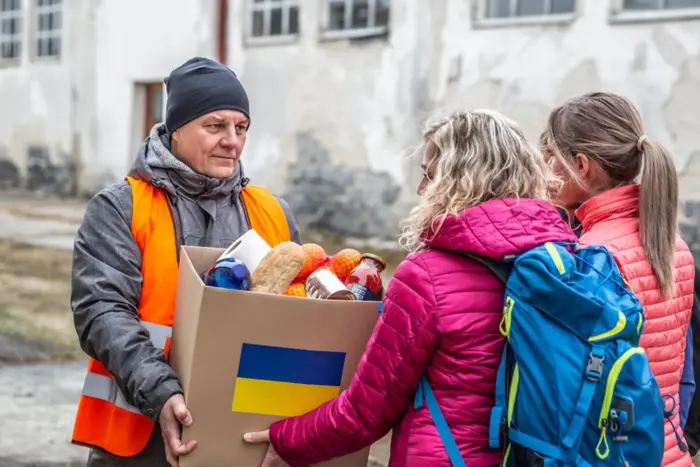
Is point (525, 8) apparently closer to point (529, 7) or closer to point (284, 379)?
point (529, 7)

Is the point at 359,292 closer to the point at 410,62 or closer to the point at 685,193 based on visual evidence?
the point at 685,193

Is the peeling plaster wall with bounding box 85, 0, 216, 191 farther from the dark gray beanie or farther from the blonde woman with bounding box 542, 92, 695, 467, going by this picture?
the blonde woman with bounding box 542, 92, 695, 467

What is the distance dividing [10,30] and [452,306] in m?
16.1

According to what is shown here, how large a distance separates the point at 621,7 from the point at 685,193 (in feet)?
6.08

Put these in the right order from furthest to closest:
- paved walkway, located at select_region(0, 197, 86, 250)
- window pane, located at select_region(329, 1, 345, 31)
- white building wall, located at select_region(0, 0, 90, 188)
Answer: white building wall, located at select_region(0, 0, 90, 188), window pane, located at select_region(329, 1, 345, 31), paved walkway, located at select_region(0, 197, 86, 250)

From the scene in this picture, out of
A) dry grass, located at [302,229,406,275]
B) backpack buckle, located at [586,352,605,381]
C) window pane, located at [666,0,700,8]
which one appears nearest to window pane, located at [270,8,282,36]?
dry grass, located at [302,229,406,275]

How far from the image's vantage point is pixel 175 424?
2145 millimetres

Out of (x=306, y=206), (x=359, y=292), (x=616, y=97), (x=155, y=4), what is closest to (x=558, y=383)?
(x=359, y=292)

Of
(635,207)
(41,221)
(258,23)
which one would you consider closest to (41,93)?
(41,221)

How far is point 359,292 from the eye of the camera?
224cm

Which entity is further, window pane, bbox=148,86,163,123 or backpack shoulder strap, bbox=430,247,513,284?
window pane, bbox=148,86,163,123

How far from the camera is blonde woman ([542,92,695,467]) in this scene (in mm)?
2287

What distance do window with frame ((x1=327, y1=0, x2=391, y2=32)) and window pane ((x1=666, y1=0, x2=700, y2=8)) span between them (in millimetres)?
3254

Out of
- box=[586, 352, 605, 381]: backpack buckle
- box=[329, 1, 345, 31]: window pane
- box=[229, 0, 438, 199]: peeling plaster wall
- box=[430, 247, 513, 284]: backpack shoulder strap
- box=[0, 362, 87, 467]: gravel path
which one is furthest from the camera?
box=[329, 1, 345, 31]: window pane
